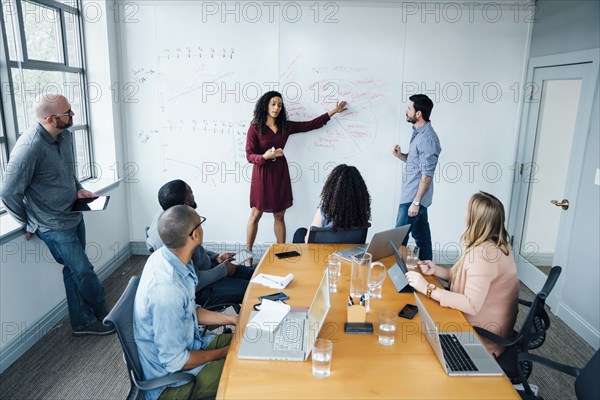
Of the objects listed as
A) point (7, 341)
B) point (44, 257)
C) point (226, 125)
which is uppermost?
point (226, 125)

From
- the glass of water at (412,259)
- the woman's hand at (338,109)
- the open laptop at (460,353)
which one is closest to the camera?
the open laptop at (460,353)

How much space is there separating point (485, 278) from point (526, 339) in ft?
1.16

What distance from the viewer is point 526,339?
7.00 feet

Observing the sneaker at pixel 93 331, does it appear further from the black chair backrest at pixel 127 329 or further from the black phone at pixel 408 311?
the black phone at pixel 408 311

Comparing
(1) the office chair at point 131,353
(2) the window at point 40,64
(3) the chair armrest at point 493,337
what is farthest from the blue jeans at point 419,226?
(2) the window at point 40,64

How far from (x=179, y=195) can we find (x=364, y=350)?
1404 millimetres

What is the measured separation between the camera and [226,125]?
4559 mm

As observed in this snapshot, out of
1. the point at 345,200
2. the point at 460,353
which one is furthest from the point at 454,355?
the point at 345,200

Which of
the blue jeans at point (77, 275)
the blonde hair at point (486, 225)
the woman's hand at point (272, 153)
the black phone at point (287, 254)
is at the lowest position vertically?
the blue jeans at point (77, 275)

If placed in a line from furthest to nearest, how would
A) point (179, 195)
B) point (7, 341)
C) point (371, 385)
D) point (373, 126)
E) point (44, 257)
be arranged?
point (373, 126), point (44, 257), point (7, 341), point (179, 195), point (371, 385)

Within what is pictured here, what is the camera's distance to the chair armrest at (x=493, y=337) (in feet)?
6.92

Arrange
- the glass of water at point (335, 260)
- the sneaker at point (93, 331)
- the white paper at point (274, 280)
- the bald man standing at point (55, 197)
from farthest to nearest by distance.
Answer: the sneaker at point (93, 331) → the bald man standing at point (55, 197) → the glass of water at point (335, 260) → the white paper at point (274, 280)

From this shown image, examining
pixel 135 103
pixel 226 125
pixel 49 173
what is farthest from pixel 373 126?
pixel 49 173

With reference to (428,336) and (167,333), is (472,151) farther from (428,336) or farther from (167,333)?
(167,333)
